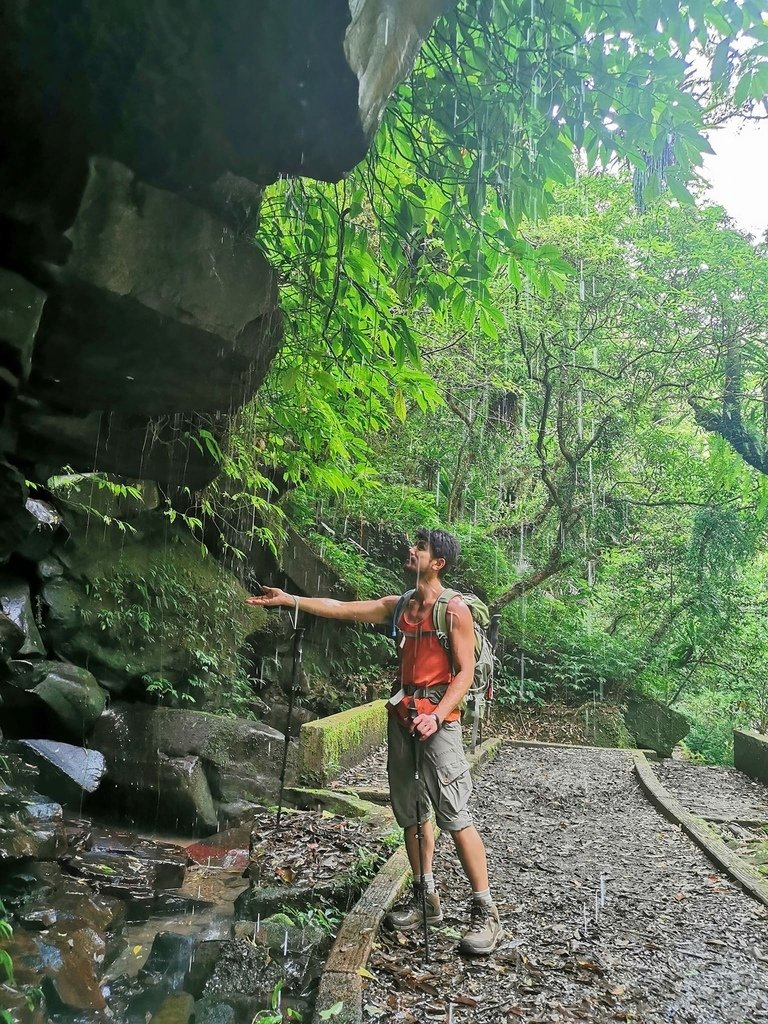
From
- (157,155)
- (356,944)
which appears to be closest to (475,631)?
A: (356,944)

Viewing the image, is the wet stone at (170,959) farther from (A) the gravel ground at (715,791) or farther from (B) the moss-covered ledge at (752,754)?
(B) the moss-covered ledge at (752,754)

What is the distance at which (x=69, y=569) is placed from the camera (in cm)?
825

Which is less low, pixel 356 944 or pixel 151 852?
pixel 356 944

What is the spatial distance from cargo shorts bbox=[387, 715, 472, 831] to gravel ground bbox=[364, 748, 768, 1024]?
0.63 m

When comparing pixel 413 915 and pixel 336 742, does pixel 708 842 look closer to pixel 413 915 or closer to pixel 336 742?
pixel 413 915

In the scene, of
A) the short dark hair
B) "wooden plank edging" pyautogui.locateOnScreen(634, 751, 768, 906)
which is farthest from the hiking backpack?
"wooden plank edging" pyautogui.locateOnScreen(634, 751, 768, 906)

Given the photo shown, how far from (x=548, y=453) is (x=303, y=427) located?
10.7 m

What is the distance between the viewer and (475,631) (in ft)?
13.5

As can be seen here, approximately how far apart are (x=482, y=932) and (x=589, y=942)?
0.73 m

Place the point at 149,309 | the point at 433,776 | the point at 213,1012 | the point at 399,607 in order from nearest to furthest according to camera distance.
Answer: the point at 213,1012 → the point at 433,776 → the point at 399,607 → the point at 149,309

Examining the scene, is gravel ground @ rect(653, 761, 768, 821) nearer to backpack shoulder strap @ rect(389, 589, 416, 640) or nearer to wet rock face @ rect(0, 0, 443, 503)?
backpack shoulder strap @ rect(389, 589, 416, 640)

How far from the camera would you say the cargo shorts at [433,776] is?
390 cm

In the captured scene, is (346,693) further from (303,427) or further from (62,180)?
(62,180)

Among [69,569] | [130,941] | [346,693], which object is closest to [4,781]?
[130,941]
